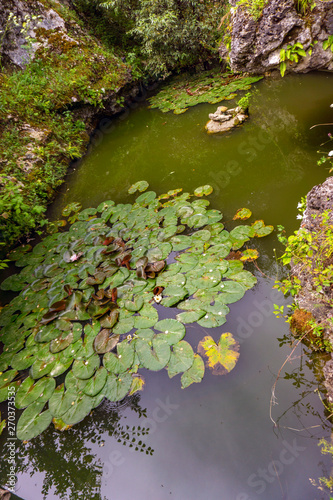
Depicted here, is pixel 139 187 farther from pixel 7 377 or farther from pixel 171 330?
pixel 7 377

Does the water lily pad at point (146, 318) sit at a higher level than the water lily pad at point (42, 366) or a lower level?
lower

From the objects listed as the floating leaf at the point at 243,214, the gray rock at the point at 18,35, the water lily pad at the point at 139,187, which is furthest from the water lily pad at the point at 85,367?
the gray rock at the point at 18,35

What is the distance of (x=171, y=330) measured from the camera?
2.59m

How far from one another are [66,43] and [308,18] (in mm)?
6101

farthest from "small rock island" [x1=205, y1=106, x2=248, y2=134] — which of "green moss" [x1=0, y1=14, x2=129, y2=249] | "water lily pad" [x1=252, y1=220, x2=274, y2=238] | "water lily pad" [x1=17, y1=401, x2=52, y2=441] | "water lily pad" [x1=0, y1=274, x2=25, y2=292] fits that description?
"water lily pad" [x1=17, y1=401, x2=52, y2=441]

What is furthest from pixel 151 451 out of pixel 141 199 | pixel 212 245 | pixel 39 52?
pixel 39 52

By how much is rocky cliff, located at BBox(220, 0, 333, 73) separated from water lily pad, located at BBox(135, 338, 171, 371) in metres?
5.39

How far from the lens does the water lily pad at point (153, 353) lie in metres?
2.37

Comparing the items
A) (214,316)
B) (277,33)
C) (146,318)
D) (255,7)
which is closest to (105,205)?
(146,318)

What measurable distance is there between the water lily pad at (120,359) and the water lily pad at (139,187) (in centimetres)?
302

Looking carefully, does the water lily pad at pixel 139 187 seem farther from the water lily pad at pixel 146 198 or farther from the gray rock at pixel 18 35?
the gray rock at pixel 18 35

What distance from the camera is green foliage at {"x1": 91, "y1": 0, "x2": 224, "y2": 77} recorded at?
7203 mm

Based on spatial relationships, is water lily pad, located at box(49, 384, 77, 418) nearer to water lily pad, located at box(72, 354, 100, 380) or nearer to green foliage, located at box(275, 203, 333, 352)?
water lily pad, located at box(72, 354, 100, 380)

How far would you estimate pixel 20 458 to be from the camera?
222cm
